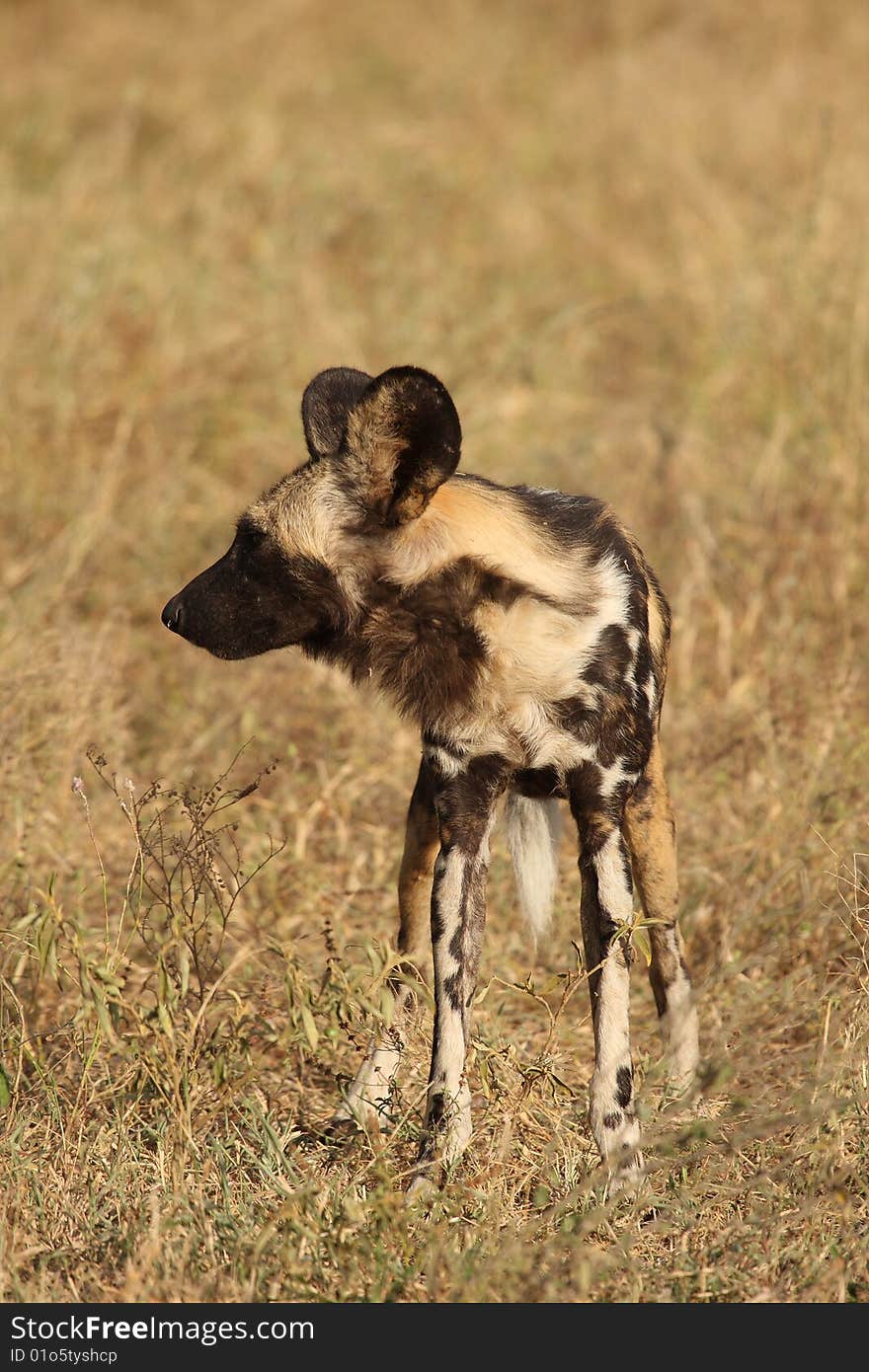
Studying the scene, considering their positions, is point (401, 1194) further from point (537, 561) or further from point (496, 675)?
point (537, 561)

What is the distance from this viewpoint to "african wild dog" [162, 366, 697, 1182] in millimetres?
2645

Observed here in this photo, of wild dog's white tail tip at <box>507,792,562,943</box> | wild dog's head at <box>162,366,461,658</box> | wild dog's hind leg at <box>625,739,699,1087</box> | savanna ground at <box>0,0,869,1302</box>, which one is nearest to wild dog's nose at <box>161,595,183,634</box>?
wild dog's head at <box>162,366,461,658</box>

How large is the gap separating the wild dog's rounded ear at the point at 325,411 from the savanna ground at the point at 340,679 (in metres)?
0.65

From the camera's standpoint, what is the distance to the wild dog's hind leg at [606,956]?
2.66 m

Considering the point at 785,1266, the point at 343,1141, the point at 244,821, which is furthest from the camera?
the point at 244,821

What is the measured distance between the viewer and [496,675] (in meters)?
2.66

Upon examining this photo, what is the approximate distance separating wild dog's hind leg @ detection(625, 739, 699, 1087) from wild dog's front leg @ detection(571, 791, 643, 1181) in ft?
0.95

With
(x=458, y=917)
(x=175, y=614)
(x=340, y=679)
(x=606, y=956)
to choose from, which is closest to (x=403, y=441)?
(x=175, y=614)

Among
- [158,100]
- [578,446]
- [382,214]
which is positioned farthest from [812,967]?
[158,100]

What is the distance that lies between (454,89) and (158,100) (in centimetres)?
182

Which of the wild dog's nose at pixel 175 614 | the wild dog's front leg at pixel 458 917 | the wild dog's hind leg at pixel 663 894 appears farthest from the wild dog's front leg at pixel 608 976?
the wild dog's nose at pixel 175 614

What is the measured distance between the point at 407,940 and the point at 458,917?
388 mm

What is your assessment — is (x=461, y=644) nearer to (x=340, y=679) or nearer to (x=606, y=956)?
(x=606, y=956)

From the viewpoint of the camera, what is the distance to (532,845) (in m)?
2.99
